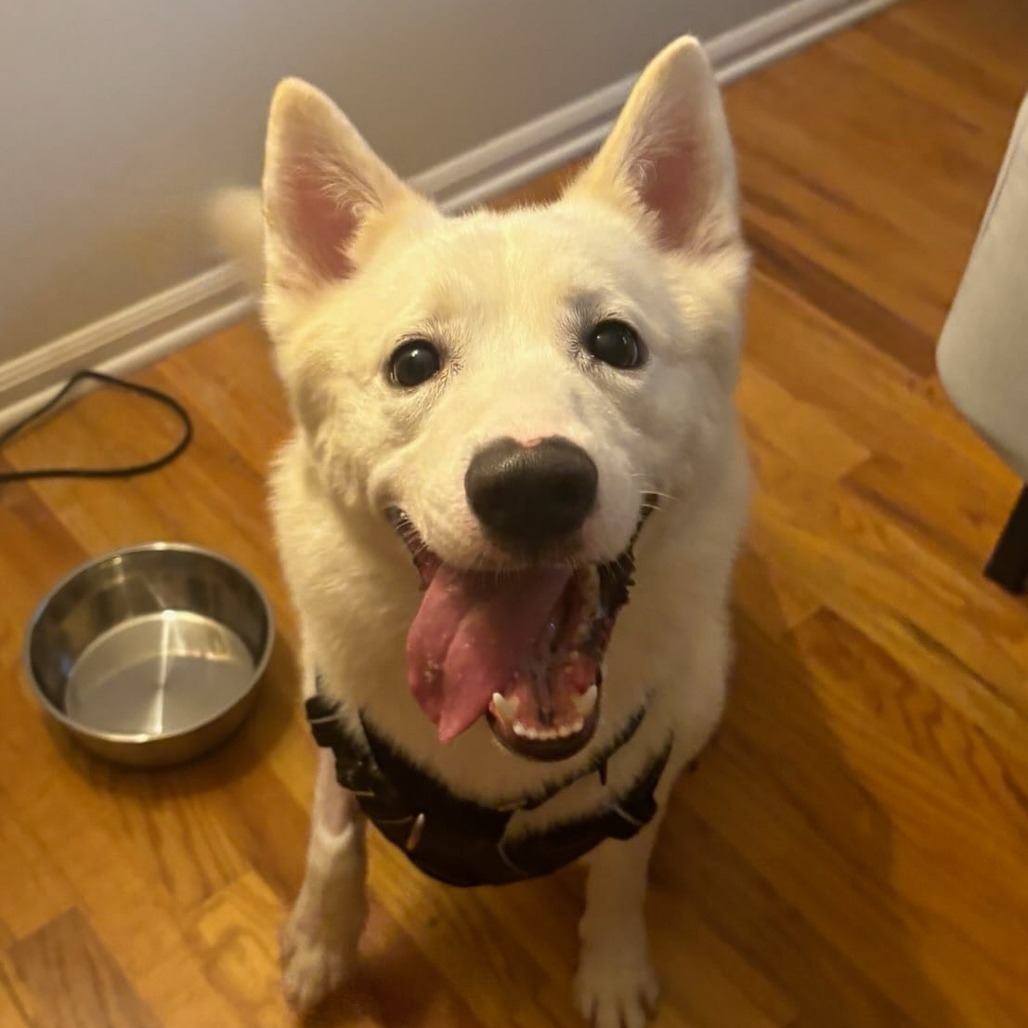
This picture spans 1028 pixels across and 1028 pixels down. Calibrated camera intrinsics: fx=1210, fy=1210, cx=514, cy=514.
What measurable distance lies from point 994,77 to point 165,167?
204 cm

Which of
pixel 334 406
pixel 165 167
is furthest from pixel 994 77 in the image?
pixel 334 406

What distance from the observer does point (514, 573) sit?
1.07 m

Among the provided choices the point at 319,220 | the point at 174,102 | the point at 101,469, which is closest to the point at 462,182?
the point at 174,102

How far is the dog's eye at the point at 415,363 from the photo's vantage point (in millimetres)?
1102

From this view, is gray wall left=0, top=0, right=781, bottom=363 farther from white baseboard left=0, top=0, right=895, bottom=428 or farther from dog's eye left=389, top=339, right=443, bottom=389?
dog's eye left=389, top=339, right=443, bottom=389

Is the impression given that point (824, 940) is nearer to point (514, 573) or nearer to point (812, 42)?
point (514, 573)

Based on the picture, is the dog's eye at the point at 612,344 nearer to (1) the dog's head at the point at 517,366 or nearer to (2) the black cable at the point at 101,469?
(1) the dog's head at the point at 517,366

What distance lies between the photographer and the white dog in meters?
1.02

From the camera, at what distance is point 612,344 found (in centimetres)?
110

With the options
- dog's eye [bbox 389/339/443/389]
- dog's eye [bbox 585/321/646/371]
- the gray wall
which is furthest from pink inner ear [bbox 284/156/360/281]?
the gray wall

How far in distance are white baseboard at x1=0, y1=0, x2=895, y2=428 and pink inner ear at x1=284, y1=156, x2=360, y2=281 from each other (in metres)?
1.15

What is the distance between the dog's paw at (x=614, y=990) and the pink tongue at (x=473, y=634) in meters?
0.61

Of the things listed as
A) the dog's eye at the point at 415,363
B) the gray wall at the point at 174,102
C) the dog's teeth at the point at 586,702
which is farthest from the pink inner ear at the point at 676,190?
the gray wall at the point at 174,102

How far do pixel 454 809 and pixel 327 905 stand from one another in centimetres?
28
